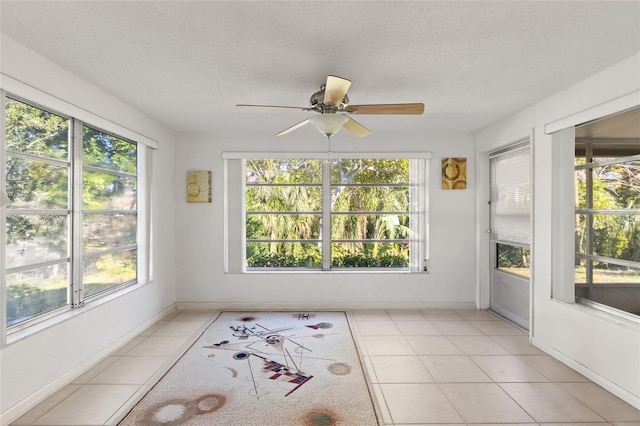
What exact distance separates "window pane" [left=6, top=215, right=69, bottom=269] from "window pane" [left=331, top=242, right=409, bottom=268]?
3.14 m

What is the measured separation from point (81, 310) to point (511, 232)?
4472 mm

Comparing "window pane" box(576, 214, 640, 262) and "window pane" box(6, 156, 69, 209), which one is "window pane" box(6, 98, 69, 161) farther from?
"window pane" box(576, 214, 640, 262)

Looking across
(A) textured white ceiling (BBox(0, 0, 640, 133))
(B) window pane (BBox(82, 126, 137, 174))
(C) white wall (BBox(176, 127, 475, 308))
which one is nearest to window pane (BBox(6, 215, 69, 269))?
(B) window pane (BBox(82, 126, 137, 174))

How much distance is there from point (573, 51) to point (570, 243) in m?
1.69

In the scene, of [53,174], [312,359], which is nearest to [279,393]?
[312,359]

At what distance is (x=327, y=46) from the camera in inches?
90.3

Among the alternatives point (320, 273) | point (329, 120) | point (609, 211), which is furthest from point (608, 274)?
point (320, 273)

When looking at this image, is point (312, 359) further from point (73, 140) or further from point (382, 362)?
point (73, 140)

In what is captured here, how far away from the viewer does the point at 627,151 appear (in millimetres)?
2727

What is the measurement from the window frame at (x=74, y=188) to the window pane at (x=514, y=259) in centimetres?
425

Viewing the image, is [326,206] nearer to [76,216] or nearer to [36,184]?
[76,216]

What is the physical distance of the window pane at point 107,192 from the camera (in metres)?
3.24

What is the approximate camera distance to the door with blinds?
4.03 m

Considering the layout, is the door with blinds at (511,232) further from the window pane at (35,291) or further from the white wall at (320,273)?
the window pane at (35,291)
